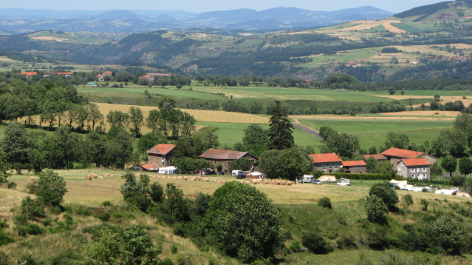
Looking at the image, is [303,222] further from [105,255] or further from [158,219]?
[105,255]

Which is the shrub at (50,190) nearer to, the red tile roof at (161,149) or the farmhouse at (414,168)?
the red tile roof at (161,149)

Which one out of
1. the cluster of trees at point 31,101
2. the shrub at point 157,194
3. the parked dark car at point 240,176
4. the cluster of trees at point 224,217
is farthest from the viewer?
the cluster of trees at point 31,101

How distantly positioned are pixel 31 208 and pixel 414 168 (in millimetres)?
66244

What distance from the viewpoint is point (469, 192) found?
2734 inches

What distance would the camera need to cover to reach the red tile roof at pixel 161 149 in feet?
272

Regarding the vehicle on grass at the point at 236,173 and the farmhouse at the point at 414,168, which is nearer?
the vehicle on grass at the point at 236,173

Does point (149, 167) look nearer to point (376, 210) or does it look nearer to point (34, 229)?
point (376, 210)

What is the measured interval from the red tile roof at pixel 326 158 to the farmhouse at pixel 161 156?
24.7m

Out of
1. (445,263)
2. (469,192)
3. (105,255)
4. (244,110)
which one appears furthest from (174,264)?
(244,110)

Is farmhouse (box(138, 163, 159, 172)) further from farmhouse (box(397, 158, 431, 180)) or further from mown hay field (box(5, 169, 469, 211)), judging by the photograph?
farmhouse (box(397, 158, 431, 180))

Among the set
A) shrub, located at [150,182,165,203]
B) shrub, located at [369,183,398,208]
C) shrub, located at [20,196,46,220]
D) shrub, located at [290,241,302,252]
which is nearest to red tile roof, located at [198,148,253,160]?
shrub, located at [369,183,398,208]

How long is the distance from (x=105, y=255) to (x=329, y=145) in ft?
233

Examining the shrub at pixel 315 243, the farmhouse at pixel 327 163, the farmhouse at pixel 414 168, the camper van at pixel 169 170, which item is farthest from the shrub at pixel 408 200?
the camper van at pixel 169 170

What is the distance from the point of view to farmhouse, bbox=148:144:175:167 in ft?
271
